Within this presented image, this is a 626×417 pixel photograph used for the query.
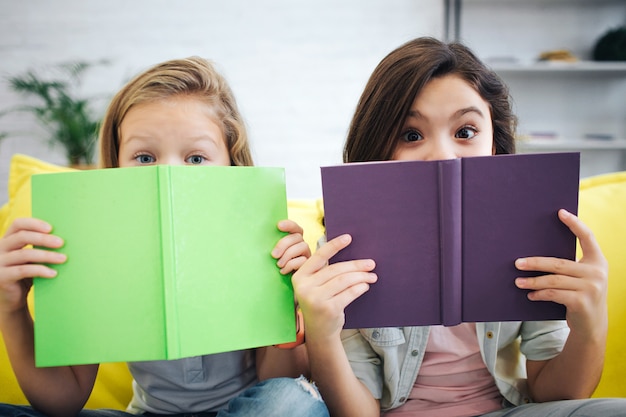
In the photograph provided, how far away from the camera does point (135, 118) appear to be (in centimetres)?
101

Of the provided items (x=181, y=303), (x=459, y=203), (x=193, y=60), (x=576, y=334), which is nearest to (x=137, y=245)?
(x=181, y=303)

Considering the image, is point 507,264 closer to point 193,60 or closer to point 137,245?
point 137,245

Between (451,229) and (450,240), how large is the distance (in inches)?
0.6

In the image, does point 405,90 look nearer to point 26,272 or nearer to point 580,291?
point 580,291

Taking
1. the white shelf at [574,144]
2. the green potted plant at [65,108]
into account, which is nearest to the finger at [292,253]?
the green potted plant at [65,108]

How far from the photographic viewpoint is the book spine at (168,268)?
0.74m

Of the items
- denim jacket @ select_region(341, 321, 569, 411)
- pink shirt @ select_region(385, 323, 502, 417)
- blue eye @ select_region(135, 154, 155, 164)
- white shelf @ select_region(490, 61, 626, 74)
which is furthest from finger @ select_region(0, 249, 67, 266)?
white shelf @ select_region(490, 61, 626, 74)

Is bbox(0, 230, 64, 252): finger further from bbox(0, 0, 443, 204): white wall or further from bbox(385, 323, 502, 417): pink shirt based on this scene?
bbox(0, 0, 443, 204): white wall

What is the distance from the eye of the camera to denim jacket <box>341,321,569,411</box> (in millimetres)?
969

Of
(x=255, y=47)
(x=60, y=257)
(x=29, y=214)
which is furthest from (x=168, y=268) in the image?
(x=255, y=47)

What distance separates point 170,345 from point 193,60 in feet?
2.28

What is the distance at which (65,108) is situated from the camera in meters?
3.25

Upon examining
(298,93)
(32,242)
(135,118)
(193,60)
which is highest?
(298,93)

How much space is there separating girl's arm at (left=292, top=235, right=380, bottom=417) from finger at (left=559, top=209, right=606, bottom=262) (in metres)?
0.29
